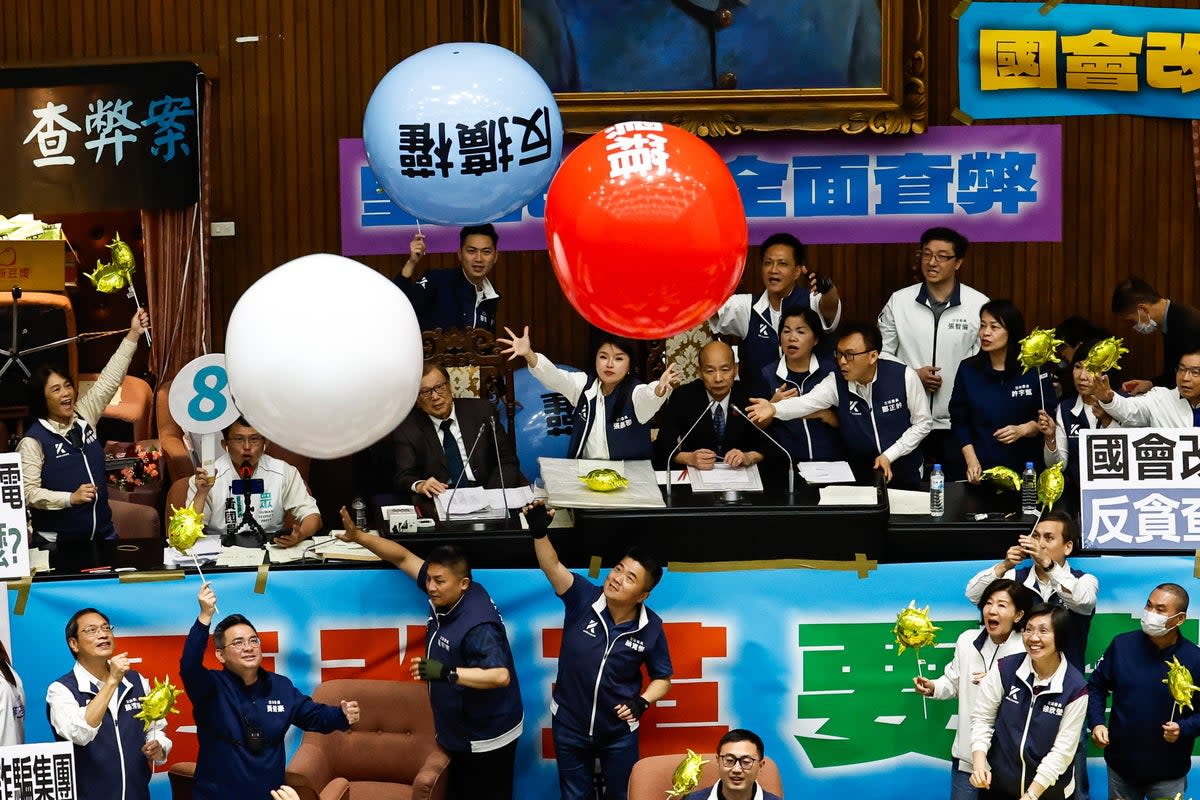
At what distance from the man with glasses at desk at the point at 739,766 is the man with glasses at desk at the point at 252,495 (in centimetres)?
198

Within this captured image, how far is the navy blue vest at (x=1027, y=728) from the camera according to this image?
618 centimetres

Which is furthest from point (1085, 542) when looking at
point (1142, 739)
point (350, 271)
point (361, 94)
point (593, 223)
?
point (361, 94)

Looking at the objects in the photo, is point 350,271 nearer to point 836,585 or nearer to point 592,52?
point 836,585

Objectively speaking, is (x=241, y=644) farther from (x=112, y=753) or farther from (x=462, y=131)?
(x=462, y=131)

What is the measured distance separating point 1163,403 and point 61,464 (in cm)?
429

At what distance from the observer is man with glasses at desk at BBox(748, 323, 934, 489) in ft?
23.7

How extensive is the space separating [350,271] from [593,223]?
733 millimetres

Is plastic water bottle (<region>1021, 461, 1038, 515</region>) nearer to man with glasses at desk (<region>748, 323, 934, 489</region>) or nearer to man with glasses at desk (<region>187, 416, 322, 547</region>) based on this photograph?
man with glasses at desk (<region>748, 323, 934, 489</region>)

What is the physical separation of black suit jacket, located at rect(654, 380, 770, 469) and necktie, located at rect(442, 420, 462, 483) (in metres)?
0.81

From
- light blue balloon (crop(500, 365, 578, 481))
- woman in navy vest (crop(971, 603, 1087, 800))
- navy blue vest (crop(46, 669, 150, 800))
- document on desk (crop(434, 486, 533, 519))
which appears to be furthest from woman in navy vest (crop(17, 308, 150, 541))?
woman in navy vest (crop(971, 603, 1087, 800))

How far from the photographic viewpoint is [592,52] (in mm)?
8445

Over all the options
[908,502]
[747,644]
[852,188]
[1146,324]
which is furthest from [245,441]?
[1146,324]

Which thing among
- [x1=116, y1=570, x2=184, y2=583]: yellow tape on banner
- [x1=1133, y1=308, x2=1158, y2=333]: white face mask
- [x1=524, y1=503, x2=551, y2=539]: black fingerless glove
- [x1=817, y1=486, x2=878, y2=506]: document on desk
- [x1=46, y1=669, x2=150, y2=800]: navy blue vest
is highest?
[x1=1133, y1=308, x2=1158, y2=333]: white face mask

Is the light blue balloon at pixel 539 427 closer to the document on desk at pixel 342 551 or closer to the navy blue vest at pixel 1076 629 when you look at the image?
the document on desk at pixel 342 551
